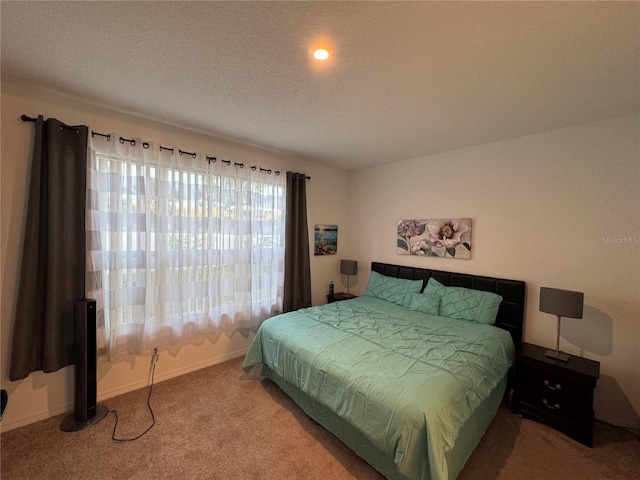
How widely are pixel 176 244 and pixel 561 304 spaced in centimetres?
354

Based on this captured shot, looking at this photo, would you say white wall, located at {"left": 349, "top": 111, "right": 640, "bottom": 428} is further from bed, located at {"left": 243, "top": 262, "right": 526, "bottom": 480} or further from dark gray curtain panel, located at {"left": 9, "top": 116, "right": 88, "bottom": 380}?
→ dark gray curtain panel, located at {"left": 9, "top": 116, "right": 88, "bottom": 380}

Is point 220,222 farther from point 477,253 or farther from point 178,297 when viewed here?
point 477,253

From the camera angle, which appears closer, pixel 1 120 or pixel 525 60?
pixel 525 60

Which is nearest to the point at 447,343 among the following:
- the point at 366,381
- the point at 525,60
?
the point at 366,381

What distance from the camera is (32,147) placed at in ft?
6.35

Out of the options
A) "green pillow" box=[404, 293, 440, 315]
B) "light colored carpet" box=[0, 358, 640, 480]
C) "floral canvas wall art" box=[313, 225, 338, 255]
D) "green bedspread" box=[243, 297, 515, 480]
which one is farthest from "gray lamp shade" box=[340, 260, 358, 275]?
"light colored carpet" box=[0, 358, 640, 480]

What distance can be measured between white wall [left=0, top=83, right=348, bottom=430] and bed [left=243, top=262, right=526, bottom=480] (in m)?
0.92

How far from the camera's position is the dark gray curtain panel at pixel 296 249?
11.3 feet

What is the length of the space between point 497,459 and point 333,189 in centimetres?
350

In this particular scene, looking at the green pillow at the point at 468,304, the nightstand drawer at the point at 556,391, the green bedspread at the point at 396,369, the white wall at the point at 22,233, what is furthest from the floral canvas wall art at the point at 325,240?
the nightstand drawer at the point at 556,391

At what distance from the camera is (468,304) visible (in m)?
2.73

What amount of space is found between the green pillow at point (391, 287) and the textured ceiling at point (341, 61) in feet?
6.20

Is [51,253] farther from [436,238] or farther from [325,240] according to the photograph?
[436,238]

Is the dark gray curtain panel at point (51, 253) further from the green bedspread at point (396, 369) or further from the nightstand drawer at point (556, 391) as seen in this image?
the nightstand drawer at point (556, 391)
